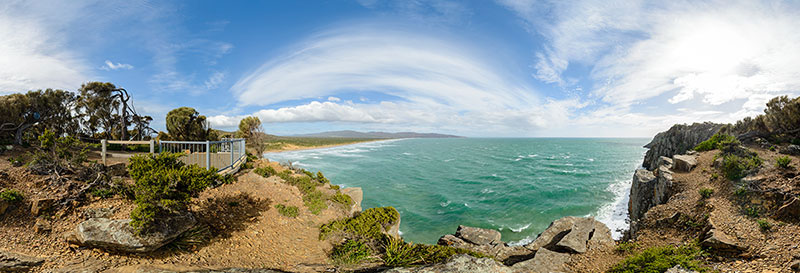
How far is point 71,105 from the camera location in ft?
46.7

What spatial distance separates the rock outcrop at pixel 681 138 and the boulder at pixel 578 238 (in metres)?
26.2

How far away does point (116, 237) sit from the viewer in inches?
213

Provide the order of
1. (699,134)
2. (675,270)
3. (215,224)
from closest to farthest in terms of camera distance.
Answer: (675,270) → (215,224) → (699,134)

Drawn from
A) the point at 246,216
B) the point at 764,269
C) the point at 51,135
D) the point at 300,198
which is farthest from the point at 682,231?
the point at 51,135

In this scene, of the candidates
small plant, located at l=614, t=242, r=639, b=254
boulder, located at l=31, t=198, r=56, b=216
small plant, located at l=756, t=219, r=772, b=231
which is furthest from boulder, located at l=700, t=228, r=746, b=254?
boulder, located at l=31, t=198, r=56, b=216

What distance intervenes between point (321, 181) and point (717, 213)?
15931mm

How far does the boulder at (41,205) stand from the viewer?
597 cm

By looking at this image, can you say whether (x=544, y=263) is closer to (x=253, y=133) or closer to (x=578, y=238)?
(x=578, y=238)

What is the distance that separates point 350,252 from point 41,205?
24.6 feet

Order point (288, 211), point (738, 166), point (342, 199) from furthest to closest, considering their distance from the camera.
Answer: point (342, 199) → point (738, 166) → point (288, 211)

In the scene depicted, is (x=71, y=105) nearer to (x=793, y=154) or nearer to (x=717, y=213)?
(x=717, y=213)

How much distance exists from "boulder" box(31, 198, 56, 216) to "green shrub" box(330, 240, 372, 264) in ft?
22.7

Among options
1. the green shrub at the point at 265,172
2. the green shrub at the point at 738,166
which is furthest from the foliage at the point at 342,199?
the green shrub at the point at 738,166

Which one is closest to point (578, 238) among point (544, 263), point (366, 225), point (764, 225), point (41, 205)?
point (544, 263)
